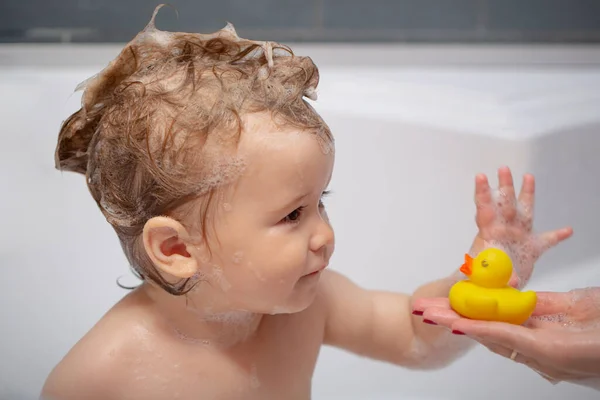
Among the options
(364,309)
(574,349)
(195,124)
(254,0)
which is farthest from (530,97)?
(195,124)

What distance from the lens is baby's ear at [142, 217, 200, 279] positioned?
2.74ft

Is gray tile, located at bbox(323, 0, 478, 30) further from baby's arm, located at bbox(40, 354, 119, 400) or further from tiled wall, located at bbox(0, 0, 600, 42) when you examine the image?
→ baby's arm, located at bbox(40, 354, 119, 400)

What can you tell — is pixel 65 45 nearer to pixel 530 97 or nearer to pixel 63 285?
pixel 63 285

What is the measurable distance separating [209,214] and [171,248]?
0.06 m

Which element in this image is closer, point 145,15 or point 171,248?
point 171,248

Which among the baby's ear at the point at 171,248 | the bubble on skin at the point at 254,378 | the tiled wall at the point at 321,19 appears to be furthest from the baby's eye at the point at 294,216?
the tiled wall at the point at 321,19

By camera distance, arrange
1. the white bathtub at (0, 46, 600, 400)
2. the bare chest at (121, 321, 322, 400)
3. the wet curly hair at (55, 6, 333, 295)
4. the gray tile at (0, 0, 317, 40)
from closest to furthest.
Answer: the wet curly hair at (55, 6, 333, 295) → the bare chest at (121, 321, 322, 400) → the white bathtub at (0, 46, 600, 400) → the gray tile at (0, 0, 317, 40)

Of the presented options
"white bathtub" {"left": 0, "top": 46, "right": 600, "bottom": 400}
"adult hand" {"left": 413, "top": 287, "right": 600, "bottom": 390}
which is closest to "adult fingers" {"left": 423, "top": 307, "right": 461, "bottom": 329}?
"adult hand" {"left": 413, "top": 287, "right": 600, "bottom": 390}

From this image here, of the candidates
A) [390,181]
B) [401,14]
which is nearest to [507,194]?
[390,181]

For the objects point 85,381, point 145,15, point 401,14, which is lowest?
point 85,381

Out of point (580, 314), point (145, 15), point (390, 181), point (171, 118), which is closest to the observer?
point (171, 118)

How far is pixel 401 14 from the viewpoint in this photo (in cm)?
186

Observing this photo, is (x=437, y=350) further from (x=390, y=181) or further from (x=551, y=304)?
(x=390, y=181)

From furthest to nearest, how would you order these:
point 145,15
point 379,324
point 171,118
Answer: point 145,15
point 379,324
point 171,118
